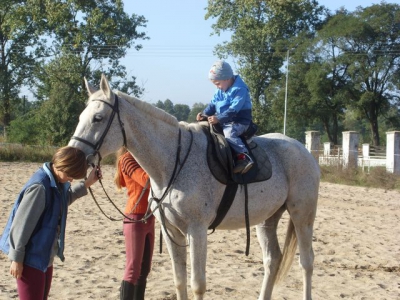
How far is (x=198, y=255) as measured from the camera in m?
4.04

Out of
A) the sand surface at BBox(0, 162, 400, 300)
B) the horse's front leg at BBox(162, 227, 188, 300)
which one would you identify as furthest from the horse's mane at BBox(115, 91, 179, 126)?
the sand surface at BBox(0, 162, 400, 300)

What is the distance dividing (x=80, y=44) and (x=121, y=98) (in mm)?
34071

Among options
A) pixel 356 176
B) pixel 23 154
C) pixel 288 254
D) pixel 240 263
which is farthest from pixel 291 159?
pixel 23 154

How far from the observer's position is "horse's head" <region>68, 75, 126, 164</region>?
3707 millimetres

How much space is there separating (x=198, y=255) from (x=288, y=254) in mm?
1667

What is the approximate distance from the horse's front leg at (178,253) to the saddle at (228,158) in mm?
592

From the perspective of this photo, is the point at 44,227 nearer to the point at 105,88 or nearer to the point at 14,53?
the point at 105,88

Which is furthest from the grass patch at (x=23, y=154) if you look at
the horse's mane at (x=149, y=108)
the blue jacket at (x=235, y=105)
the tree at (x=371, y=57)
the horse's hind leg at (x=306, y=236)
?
the tree at (x=371, y=57)

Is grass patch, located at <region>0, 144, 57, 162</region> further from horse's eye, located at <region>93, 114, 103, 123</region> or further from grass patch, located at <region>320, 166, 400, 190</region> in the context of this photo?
horse's eye, located at <region>93, 114, 103, 123</region>

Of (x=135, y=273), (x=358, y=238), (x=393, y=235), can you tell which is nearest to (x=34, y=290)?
(x=135, y=273)

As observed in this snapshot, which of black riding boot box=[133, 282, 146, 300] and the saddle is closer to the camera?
the saddle

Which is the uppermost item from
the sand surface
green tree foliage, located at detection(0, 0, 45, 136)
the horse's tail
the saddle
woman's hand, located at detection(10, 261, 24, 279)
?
green tree foliage, located at detection(0, 0, 45, 136)

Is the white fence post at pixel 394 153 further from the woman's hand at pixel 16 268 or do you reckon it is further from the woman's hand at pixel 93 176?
the woman's hand at pixel 16 268

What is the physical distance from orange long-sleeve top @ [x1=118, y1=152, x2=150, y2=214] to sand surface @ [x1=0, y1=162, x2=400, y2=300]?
4.29ft
